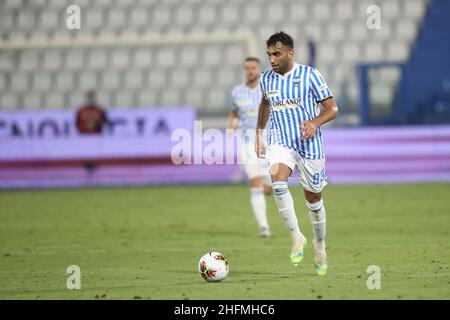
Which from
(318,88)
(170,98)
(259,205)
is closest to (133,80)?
(170,98)

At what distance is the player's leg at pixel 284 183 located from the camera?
34.6 ft

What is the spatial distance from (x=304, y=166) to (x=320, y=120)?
529 mm

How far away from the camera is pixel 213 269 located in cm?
990

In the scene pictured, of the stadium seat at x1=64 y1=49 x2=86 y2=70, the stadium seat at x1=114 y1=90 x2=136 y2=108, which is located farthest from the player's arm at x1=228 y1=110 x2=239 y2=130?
the stadium seat at x1=64 y1=49 x2=86 y2=70

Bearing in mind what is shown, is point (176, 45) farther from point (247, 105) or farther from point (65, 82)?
point (247, 105)

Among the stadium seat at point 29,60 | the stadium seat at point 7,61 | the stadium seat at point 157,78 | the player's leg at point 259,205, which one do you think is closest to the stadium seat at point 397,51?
the stadium seat at point 157,78

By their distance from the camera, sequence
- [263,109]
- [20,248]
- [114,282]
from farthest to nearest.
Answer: [20,248] < [263,109] < [114,282]

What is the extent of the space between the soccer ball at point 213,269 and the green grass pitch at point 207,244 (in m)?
0.09

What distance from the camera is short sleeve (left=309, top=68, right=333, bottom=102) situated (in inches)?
413

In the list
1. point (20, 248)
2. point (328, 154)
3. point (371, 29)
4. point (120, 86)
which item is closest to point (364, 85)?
point (328, 154)
